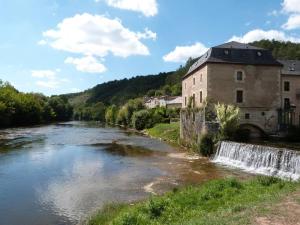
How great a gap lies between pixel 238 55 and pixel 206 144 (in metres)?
11.1

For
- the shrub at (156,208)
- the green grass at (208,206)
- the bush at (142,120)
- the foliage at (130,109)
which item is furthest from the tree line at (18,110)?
the shrub at (156,208)

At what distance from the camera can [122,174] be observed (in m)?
21.1

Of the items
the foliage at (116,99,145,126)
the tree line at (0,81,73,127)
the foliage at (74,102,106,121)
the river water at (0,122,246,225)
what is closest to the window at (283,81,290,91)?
the river water at (0,122,246,225)

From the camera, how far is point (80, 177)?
20.2 m

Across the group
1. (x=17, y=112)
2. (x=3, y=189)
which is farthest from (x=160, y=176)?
(x=17, y=112)

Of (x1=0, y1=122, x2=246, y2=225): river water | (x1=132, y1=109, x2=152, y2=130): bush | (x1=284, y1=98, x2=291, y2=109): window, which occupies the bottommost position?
(x1=0, y1=122, x2=246, y2=225): river water

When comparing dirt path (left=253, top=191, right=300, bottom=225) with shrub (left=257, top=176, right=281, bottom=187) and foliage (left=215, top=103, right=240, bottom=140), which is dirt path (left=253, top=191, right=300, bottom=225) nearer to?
shrub (left=257, top=176, right=281, bottom=187)

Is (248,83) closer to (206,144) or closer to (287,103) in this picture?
(287,103)

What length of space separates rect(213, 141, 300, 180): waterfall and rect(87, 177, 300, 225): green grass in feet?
19.7

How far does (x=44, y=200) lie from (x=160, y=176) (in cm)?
702

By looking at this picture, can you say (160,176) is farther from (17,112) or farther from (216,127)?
(17,112)

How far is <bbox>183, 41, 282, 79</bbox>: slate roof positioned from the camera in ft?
114

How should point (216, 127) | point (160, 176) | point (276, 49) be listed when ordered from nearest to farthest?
point (160, 176) → point (216, 127) → point (276, 49)

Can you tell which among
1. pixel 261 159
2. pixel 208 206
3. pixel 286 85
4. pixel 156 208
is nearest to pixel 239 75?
pixel 286 85
